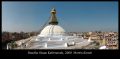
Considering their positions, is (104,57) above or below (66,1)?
below

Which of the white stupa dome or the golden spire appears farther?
the white stupa dome

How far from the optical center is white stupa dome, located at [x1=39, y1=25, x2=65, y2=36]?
11.1 m

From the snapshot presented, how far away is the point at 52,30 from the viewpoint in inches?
474

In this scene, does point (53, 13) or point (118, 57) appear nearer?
point (118, 57)

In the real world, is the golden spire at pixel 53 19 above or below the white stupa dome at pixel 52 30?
above

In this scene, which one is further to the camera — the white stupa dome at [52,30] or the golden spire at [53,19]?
the white stupa dome at [52,30]

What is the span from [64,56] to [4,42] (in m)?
1.64

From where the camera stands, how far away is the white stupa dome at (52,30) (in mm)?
11117

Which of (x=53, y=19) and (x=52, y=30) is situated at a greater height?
(x=53, y=19)

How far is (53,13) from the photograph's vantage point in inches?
418

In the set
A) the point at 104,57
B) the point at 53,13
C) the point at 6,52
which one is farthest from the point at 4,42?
the point at 104,57

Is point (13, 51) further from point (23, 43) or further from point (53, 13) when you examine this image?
point (53, 13)

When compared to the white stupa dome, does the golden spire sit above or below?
above

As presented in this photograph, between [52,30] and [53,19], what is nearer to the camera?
[53,19]
